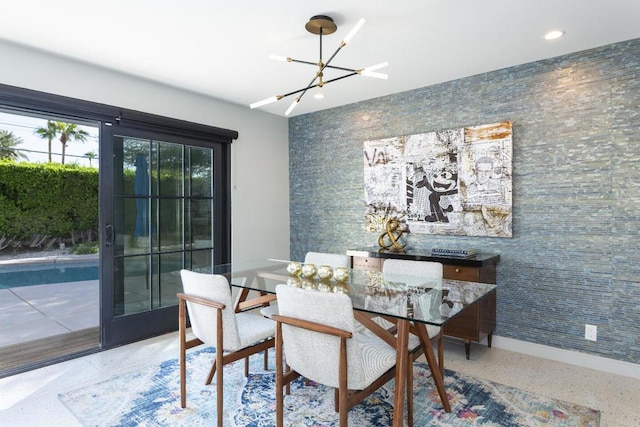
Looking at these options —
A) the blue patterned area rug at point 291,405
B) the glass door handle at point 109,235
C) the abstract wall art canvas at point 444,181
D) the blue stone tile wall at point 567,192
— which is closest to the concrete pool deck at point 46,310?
the glass door handle at point 109,235

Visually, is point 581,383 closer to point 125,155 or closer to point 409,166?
point 409,166

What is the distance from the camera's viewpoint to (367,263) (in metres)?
3.61

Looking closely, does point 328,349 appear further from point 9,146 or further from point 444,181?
point 9,146

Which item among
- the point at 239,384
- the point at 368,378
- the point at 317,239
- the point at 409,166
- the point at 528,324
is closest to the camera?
the point at 368,378

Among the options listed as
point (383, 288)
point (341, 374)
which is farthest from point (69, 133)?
point (341, 374)

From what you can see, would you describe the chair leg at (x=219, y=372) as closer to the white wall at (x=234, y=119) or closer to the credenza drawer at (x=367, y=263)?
the credenza drawer at (x=367, y=263)

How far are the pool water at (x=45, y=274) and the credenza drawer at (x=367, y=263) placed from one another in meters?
5.67

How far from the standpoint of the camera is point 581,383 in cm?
260

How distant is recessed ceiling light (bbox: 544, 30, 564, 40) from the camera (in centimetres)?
255

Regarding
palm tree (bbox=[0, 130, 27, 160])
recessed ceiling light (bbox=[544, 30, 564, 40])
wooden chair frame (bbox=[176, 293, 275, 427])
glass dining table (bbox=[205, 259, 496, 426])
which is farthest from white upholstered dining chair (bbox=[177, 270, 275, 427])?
palm tree (bbox=[0, 130, 27, 160])

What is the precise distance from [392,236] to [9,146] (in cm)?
820

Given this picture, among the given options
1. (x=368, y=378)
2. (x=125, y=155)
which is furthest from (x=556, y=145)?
(x=125, y=155)

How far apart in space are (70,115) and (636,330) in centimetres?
462

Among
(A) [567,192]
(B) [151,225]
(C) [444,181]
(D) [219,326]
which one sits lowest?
(D) [219,326]
